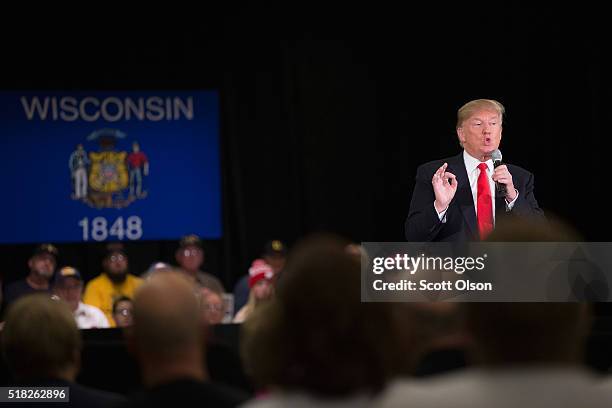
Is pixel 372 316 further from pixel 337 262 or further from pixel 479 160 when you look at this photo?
pixel 479 160

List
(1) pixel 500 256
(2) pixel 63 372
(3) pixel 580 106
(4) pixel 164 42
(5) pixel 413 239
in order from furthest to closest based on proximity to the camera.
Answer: (4) pixel 164 42 < (3) pixel 580 106 < (5) pixel 413 239 < (2) pixel 63 372 < (1) pixel 500 256

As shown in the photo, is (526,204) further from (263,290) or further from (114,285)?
(114,285)

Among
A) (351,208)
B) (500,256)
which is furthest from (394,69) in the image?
(500,256)

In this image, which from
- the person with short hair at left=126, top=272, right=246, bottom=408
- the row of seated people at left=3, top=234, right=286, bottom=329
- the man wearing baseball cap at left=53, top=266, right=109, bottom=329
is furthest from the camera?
the man wearing baseball cap at left=53, top=266, right=109, bottom=329

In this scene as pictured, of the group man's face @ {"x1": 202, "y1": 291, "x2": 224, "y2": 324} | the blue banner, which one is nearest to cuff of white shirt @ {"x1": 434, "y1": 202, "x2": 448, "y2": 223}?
man's face @ {"x1": 202, "y1": 291, "x2": 224, "y2": 324}

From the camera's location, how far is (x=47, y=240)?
26.7 feet

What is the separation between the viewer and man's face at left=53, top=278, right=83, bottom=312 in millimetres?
6176

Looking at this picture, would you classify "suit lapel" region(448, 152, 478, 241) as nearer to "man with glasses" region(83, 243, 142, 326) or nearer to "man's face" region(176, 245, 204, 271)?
"man with glasses" region(83, 243, 142, 326)

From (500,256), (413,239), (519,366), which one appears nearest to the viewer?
(519,366)

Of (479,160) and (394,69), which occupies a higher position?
(394,69)

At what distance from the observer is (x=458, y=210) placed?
3.88 metres

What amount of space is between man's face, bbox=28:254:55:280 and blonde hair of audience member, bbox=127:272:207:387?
517 centimetres

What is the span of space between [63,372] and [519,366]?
1607 millimetres

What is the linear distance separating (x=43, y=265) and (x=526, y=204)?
4024mm
